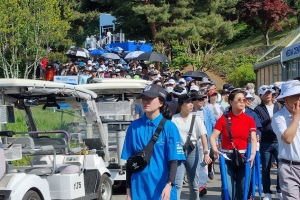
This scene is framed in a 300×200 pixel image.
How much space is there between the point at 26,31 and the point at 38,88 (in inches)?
961

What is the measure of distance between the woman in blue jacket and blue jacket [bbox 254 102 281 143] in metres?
4.72

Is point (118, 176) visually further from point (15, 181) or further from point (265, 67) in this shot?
point (265, 67)

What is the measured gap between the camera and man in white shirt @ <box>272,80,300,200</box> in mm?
6289

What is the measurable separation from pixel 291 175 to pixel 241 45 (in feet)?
138

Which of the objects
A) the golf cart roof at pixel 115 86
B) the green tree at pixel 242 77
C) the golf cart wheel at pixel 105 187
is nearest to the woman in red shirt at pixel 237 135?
the golf cart wheel at pixel 105 187

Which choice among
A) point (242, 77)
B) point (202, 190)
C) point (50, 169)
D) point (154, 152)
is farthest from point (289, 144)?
point (242, 77)

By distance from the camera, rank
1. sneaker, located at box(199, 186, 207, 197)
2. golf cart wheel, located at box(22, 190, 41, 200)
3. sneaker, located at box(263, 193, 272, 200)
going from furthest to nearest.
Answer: sneaker, located at box(199, 186, 207, 197), sneaker, located at box(263, 193, 272, 200), golf cart wheel, located at box(22, 190, 41, 200)

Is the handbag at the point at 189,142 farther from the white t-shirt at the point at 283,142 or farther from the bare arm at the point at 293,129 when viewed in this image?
the bare arm at the point at 293,129

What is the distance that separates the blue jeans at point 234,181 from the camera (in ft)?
27.2

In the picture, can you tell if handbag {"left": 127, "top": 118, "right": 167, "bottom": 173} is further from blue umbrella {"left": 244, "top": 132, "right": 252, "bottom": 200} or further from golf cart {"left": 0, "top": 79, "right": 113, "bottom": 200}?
blue umbrella {"left": 244, "top": 132, "right": 252, "bottom": 200}

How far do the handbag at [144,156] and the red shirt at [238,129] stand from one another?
2.59 metres

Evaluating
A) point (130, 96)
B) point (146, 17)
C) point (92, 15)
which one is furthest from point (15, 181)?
point (92, 15)

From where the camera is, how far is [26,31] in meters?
32.2

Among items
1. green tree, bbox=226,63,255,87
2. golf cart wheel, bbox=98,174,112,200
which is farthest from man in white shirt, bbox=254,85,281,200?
green tree, bbox=226,63,255,87
